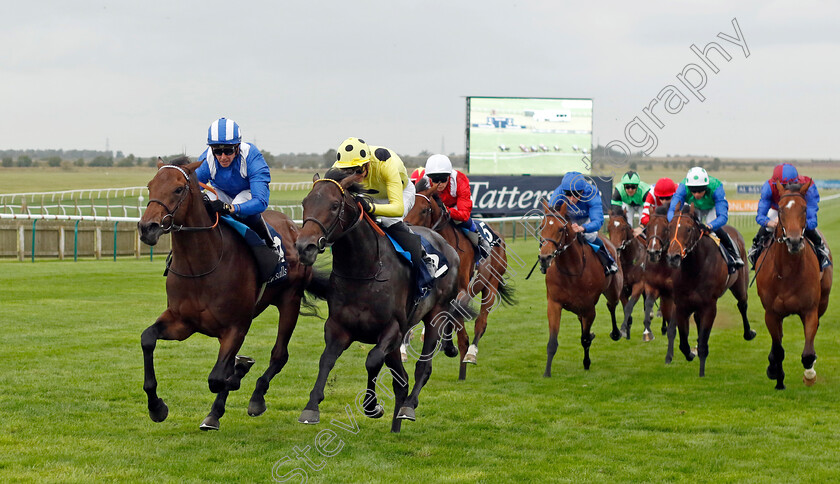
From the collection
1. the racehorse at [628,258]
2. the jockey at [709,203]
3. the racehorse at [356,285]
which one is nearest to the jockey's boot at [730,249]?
the jockey at [709,203]

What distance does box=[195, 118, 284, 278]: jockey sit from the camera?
21.2ft

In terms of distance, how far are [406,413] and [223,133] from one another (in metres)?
2.37

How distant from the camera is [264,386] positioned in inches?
261

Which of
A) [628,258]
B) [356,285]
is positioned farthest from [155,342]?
[628,258]

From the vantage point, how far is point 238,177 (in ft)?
22.3

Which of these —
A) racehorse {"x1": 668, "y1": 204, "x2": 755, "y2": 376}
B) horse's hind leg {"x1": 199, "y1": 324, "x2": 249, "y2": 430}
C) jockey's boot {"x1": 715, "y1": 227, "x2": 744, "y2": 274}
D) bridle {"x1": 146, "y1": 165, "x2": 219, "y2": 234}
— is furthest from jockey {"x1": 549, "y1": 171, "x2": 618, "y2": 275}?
bridle {"x1": 146, "y1": 165, "x2": 219, "y2": 234}

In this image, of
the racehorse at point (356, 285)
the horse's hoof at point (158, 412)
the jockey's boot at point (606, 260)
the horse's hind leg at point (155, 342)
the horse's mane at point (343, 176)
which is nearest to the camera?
the racehorse at point (356, 285)

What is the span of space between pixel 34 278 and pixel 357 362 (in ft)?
35.6

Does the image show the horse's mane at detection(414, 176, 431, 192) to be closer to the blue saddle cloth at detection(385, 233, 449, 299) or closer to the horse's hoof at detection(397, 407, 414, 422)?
the blue saddle cloth at detection(385, 233, 449, 299)

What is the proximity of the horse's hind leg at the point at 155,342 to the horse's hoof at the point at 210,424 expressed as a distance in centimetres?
30

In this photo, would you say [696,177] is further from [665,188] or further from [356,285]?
[356,285]

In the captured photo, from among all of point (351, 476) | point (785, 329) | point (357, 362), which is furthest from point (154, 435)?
point (785, 329)

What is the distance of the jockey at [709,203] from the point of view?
980cm

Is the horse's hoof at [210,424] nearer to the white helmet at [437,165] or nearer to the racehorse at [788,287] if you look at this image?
the white helmet at [437,165]
